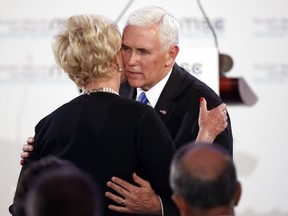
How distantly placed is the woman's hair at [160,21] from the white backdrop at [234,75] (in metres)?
1.91

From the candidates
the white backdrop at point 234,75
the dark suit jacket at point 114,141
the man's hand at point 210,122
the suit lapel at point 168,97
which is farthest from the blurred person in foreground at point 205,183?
the white backdrop at point 234,75

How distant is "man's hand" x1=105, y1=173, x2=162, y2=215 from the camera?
259 centimetres

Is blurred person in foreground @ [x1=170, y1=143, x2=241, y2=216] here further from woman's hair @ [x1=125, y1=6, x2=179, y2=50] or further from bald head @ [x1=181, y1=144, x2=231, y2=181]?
woman's hair @ [x1=125, y1=6, x2=179, y2=50]

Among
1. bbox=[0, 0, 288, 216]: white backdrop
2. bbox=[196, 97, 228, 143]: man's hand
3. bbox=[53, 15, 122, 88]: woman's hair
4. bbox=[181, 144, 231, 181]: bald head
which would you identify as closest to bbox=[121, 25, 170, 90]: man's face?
bbox=[196, 97, 228, 143]: man's hand

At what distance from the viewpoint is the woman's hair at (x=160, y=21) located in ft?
10.2

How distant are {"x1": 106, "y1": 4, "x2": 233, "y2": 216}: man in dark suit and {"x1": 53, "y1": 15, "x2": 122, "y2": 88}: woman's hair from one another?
44cm

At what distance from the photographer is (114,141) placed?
2.57 metres

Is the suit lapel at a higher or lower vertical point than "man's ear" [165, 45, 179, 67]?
lower

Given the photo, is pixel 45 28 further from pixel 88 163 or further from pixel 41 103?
pixel 88 163

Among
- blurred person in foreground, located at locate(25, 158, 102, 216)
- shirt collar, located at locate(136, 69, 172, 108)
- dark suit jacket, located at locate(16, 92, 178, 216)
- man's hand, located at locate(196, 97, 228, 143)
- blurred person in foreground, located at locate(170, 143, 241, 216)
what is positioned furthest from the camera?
shirt collar, located at locate(136, 69, 172, 108)

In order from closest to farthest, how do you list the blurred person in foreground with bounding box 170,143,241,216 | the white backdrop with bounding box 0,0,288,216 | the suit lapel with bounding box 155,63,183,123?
the blurred person in foreground with bounding box 170,143,241,216 → the suit lapel with bounding box 155,63,183,123 → the white backdrop with bounding box 0,0,288,216

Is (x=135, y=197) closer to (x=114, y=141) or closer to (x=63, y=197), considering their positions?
(x=114, y=141)

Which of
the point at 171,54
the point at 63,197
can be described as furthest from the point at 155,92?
the point at 63,197

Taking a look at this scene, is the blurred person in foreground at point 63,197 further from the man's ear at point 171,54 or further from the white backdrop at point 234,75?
the white backdrop at point 234,75
